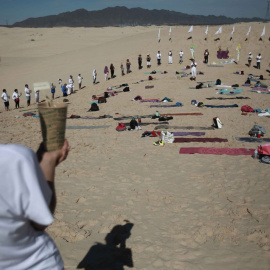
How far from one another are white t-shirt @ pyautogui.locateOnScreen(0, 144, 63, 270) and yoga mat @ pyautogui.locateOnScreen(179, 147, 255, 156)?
7.53 m

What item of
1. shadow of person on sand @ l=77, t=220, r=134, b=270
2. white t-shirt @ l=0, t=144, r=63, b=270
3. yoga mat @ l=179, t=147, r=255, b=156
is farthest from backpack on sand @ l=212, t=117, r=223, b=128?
white t-shirt @ l=0, t=144, r=63, b=270

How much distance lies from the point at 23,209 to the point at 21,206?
2 centimetres

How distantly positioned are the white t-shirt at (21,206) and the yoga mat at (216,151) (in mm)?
7534

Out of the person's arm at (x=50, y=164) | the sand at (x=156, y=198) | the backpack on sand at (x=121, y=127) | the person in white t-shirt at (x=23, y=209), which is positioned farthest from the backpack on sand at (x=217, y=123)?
the person in white t-shirt at (x=23, y=209)

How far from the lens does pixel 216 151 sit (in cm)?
881

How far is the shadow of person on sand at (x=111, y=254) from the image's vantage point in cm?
398

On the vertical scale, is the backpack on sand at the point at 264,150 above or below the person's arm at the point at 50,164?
below

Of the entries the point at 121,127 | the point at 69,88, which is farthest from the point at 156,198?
the point at 69,88

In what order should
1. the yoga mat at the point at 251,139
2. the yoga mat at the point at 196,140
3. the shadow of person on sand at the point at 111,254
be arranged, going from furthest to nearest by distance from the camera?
the yoga mat at the point at 196,140, the yoga mat at the point at 251,139, the shadow of person on sand at the point at 111,254

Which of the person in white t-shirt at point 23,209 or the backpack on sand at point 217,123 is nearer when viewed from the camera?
the person in white t-shirt at point 23,209

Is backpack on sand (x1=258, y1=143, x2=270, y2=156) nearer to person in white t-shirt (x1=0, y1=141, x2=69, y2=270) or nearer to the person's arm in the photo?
the person's arm

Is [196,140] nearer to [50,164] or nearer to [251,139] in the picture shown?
[251,139]

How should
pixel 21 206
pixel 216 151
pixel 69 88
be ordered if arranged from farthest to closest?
pixel 69 88 < pixel 216 151 < pixel 21 206

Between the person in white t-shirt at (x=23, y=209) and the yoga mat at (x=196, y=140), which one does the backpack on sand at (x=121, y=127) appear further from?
the person in white t-shirt at (x=23, y=209)
